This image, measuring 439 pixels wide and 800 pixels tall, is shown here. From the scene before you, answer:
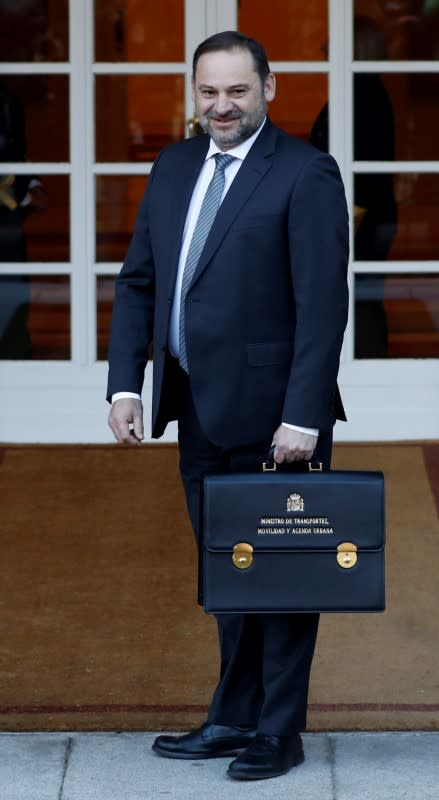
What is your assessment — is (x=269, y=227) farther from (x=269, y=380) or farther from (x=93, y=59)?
(x=93, y=59)

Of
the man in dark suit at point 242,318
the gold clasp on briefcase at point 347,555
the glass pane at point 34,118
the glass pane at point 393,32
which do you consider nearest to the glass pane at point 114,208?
the glass pane at point 34,118

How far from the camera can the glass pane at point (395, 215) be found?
717 cm

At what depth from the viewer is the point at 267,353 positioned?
144 inches

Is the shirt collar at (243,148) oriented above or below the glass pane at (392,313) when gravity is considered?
above

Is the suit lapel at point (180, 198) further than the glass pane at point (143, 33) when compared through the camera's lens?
No

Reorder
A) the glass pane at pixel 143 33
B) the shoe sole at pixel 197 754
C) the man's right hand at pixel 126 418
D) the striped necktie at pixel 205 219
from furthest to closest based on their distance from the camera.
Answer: the glass pane at pixel 143 33 < the shoe sole at pixel 197 754 < the man's right hand at pixel 126 418 < the striped necktie at pixel 205 219

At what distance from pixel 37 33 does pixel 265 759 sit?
4176 mm

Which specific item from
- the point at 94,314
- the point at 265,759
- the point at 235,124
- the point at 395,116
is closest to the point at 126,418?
the point at 235,124

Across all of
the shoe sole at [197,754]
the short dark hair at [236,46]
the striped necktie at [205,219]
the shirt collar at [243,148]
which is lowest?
the shoe sole at [197,754]

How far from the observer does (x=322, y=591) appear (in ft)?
11.8

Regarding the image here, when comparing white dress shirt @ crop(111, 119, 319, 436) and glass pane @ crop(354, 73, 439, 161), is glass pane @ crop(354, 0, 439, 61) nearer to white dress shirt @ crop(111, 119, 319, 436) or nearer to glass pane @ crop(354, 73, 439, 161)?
glass pane @ crop(354, 73, 439, 161)

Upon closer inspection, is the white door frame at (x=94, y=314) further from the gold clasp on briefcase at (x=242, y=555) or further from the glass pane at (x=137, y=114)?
the gold clasp on briefcase at (x=242, y=555)

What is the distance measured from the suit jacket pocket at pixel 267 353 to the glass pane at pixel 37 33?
3.69 metres

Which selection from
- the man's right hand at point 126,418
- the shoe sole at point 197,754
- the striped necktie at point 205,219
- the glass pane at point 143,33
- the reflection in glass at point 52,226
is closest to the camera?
the striped necktie at point 205,219
